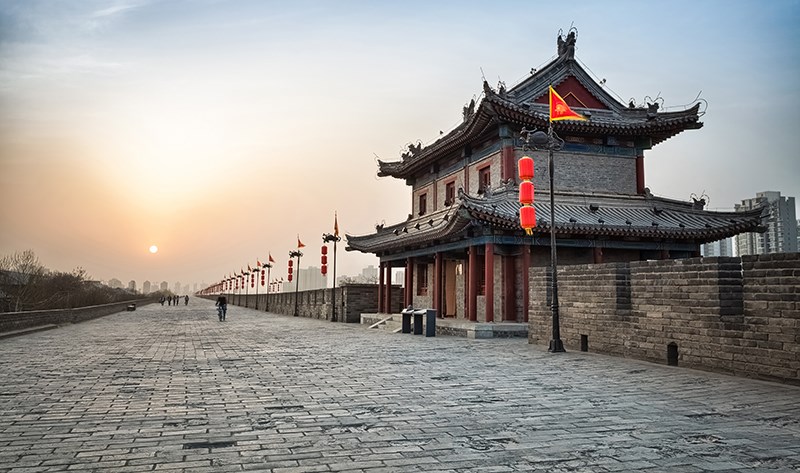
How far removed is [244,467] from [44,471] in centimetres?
145

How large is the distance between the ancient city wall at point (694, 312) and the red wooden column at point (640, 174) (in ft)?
36.7

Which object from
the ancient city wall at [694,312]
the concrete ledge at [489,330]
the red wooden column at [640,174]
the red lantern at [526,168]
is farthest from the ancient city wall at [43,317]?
the red wooden column at [640,174]

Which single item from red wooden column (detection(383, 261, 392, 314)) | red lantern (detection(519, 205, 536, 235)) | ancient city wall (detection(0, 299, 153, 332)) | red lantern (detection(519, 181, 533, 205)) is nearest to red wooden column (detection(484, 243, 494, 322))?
red lantern (detection(519, 205, 536, 235))

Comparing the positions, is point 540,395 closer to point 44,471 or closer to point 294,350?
point 44,471

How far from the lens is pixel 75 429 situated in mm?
5500

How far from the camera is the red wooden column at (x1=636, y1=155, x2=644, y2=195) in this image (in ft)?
75.6

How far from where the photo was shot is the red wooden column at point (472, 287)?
20.5 meters

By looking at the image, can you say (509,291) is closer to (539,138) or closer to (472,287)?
(472,287)

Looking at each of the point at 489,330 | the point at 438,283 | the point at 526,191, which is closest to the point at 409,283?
the point at 438,283

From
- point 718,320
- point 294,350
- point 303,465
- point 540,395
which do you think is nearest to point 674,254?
point 718,320

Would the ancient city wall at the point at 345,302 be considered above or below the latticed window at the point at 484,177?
below

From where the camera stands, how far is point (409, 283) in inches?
1073

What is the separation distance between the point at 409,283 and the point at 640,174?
11.4 meters

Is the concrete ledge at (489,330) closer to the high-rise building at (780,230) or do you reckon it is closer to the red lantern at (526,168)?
the red lantern at (526,168)
